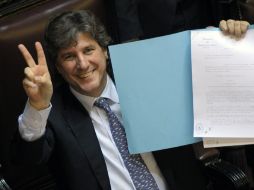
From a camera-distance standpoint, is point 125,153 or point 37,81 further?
point 125,153

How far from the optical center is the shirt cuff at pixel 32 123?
1.31 metres

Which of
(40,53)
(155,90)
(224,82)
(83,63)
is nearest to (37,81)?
(40,53)

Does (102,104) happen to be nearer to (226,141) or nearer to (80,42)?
(80,42)

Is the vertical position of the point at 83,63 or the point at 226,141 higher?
the point at 83,63

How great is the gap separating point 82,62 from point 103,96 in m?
0.17

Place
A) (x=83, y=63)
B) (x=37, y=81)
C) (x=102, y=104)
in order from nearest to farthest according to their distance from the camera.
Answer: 1. (x=37, y=81)
2. (x=83, y=63)
3. (x=102, y=104)

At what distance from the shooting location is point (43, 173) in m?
1.96

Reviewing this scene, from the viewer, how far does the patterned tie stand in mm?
1528

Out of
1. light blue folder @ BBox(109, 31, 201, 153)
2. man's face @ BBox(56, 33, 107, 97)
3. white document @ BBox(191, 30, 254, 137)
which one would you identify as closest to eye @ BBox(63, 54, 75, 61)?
Answer: man's face @ BBox(56, 33, 107, 97)

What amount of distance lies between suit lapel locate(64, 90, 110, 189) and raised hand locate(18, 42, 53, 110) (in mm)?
208

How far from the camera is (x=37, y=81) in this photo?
49.9 inches

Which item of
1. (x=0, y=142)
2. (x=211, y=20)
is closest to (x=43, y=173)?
(x=0, y=142)

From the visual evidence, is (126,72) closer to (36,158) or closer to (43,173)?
(36,158)

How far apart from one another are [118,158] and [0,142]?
576mm
